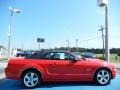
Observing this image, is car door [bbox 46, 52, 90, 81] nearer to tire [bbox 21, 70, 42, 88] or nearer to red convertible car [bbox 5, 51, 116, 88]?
red convertible car [bbox 5, 51, 116, 88]

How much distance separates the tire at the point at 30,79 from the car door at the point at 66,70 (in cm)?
52

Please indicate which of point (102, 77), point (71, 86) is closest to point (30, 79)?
point (71, 86)

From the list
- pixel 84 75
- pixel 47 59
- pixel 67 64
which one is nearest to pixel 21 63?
pixel 47 59

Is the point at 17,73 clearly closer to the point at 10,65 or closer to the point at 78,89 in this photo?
the point at 10,65

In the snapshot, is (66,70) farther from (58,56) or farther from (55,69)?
(58,56)

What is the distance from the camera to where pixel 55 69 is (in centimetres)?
980

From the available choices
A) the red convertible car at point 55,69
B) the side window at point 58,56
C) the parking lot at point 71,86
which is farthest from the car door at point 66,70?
the parking lot at point 71,86

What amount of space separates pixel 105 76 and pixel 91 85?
631 millimetres

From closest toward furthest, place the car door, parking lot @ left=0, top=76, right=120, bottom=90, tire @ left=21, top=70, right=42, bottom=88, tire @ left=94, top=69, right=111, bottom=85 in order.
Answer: parking lot @ left=0, top=76, right=120, bottom=90, tire @ left=21, top=70, right=42, bottom=88, the car door, tire @ left=94, top=69, right=111, bottom=85

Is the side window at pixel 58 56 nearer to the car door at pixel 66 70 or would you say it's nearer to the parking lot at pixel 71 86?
the car door at pixel 66 70

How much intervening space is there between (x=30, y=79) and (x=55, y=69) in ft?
3.24

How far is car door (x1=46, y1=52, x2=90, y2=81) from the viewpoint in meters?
9.80

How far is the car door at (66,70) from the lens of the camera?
9797 mm

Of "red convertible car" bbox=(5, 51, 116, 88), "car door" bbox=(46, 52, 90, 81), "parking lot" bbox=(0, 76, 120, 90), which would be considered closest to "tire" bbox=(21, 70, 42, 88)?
"red convertible car" bbox=(5, 51, 116, 88)
